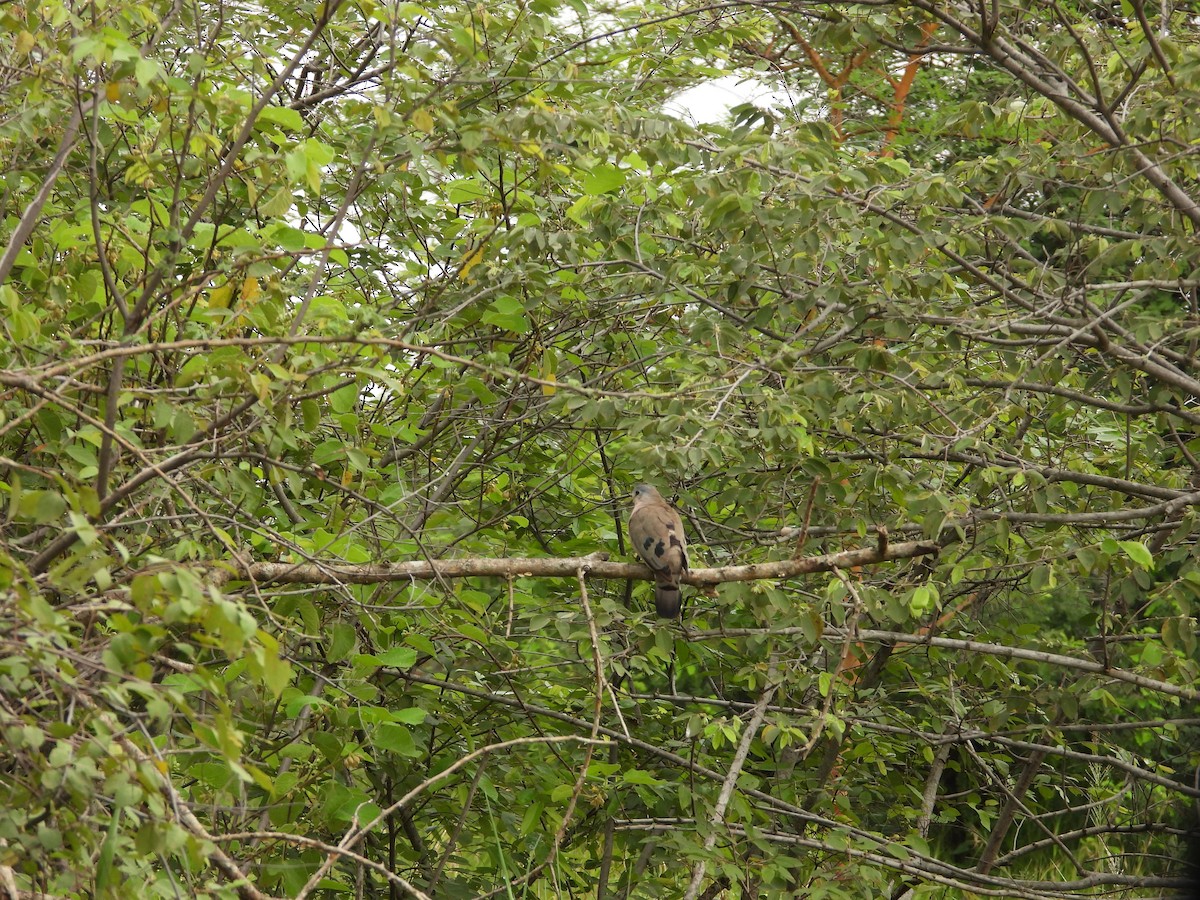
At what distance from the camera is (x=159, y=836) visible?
7.14 ft

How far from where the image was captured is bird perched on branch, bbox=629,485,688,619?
15.5 ft

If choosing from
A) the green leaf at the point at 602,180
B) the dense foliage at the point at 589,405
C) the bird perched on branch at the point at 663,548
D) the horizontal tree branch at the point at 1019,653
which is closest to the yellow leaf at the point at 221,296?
the dense foliage at the point at 589,405

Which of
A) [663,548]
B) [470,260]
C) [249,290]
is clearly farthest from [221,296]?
[663,548]

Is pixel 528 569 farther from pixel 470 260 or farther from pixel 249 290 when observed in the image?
pixel 470 260

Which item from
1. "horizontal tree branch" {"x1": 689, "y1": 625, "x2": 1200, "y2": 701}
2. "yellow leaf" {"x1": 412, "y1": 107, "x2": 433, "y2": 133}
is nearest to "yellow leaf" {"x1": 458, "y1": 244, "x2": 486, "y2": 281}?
Answer: "yellow leaf" {"x1": 412, "y1": 107, "x2": 433, "y2": 133}

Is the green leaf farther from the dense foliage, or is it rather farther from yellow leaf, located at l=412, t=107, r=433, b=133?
yellow leaf, located at l=412, t=107, r=433, b=133

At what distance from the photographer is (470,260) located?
15.5ft

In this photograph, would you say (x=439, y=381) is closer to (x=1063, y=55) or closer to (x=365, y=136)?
(x=365, y=136)

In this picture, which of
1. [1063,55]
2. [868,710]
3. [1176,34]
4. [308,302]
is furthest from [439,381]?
[1176,34]

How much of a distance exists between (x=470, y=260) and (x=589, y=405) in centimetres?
81

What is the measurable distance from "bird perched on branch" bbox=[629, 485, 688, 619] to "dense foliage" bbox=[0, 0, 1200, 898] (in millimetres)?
175

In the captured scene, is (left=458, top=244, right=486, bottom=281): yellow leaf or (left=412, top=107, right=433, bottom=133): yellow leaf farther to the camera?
(left=458, top=244, right=486, bottom=281): yellow leaf

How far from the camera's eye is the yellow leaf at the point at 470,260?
181 inches

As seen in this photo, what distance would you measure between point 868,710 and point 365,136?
3.35 meters
